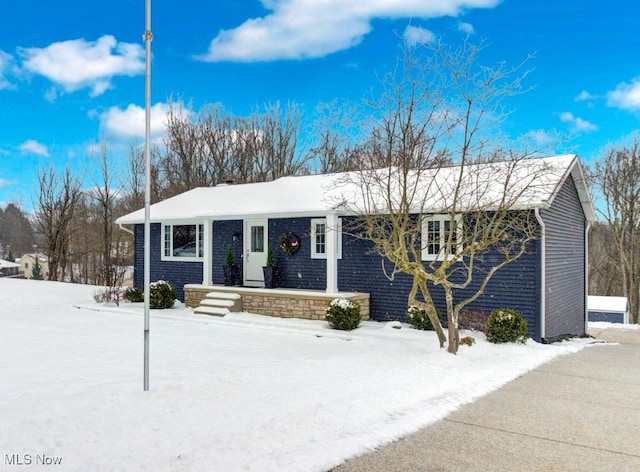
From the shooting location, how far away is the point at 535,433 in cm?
455

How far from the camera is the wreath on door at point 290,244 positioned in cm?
1272

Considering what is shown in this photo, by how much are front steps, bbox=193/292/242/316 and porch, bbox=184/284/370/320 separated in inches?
5.9

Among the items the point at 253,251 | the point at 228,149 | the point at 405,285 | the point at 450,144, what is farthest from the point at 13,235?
the point at 450,144

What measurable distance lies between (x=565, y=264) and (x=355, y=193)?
17.7 feet

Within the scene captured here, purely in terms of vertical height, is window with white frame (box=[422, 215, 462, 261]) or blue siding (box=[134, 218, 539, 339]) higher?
window with white frame (box=[422, 215, 462, 261])

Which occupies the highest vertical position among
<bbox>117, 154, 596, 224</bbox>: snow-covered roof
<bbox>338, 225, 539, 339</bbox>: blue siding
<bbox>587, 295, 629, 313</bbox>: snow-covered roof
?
<bbox>117, 154, 596, 224</bbox>: snow-covered roof

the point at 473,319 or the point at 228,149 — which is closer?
the point at 473,319

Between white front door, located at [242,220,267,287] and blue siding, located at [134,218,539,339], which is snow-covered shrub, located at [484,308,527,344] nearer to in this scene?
blue siding, located at [134,218,539,339]

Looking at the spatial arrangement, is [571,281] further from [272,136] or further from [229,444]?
[272,136]

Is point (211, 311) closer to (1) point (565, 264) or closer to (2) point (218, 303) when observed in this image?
(2) point (218, 303)

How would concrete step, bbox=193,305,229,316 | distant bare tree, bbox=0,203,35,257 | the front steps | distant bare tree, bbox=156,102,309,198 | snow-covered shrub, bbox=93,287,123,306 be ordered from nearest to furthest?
concrete step, bbox=193,305,229,316 → the front steps → snow-covered shrub, bbox=93,287,123,306 → distant bare tree, bbox=156,102,309,198 → distant bare tree, bbox=0,203,35,257

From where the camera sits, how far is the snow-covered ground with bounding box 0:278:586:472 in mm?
3705

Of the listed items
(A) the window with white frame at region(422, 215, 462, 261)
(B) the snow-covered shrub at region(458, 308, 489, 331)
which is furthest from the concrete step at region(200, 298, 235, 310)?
(B) the snow-covered shrub at region(458, 308, 489, 331)

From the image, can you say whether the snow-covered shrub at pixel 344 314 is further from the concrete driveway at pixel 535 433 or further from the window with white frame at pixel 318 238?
the concrete driveway at pixel 535 433
